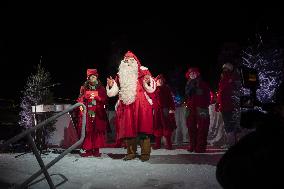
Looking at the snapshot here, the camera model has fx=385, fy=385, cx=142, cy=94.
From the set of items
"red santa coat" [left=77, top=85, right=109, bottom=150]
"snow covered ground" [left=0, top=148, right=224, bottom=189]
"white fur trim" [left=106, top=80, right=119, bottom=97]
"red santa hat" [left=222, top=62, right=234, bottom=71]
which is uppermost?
"red santa hat" [left=222, top=62, right=234, bottom=71]

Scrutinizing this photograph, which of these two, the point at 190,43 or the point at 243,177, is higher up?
the point at 190,43

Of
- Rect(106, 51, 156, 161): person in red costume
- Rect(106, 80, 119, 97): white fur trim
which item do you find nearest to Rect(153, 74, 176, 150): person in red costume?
Rect(106, 80, 119, 97): white fur trim

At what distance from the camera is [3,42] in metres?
21.3

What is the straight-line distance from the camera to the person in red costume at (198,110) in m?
9.64

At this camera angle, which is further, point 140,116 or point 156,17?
point 156,17

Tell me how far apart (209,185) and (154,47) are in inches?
939

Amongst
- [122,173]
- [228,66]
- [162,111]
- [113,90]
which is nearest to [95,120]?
[113,90]

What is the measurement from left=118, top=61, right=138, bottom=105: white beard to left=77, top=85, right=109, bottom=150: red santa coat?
112 cm

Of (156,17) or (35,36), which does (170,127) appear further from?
(156,17)

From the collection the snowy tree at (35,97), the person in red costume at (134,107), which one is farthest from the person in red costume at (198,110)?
the snowy tree at (35,97)

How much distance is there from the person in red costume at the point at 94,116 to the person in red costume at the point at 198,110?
2213mm

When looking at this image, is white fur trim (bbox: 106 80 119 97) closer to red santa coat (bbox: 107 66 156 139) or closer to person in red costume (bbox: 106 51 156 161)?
person in red costume (bbox: 106 51 156 161)

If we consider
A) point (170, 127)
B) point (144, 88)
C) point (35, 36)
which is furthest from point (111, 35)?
point (144, 88)

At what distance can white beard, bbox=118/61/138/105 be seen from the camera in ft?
26.7
